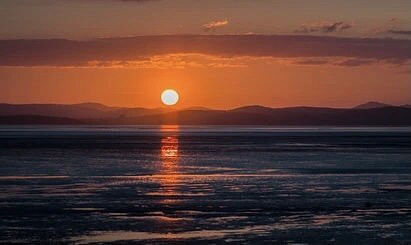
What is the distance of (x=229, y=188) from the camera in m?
35.6

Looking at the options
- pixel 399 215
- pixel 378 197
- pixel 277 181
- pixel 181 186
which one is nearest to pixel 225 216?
pixel 399 215

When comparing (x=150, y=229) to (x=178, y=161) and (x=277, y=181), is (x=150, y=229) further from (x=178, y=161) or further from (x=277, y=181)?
(x=178, y=161)

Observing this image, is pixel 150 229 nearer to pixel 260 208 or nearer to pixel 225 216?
pixel 225 216

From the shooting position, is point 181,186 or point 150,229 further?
point 181,186

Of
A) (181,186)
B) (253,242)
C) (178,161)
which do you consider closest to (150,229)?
(253,242)

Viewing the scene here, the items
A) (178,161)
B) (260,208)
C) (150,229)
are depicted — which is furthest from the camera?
(178,161)

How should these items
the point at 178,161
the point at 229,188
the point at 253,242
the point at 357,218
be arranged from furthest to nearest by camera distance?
the point at 178,161 → the point at 229,188 → the point at 357,218 → the point at 253,242

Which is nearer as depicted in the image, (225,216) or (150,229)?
(150,229)

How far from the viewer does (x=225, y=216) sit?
2603 centimetres

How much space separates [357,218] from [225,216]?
3925 millimetres

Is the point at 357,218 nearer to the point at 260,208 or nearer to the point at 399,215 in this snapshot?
the point at 399,215

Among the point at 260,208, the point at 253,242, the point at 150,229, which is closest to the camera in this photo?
the point at 253,242

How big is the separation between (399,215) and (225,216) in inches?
210

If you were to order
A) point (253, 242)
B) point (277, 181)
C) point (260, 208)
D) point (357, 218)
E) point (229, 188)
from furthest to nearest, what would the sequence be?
point (277, 181)
point (229, 188)
point (260, 208)
point (357, 218)
point (253, 242)
